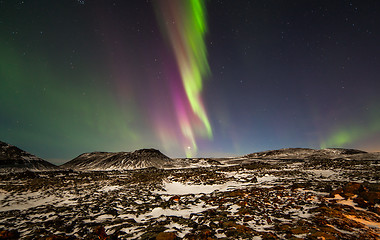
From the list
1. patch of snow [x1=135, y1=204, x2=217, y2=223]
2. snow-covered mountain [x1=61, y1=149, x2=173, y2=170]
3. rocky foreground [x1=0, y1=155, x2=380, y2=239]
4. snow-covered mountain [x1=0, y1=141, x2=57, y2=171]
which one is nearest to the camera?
rocky foreground [x1=0, y1=155, x2=380, y2=239]

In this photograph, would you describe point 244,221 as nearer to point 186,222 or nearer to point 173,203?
point 186,222

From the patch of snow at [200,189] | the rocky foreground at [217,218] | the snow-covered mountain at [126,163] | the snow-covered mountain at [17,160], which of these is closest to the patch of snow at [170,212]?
the rocky foreground at [217,218]

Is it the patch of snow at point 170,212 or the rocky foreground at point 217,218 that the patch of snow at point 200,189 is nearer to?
the rocky foreground at point 217,218

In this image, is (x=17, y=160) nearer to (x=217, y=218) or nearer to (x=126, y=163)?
(x=126, y=163)

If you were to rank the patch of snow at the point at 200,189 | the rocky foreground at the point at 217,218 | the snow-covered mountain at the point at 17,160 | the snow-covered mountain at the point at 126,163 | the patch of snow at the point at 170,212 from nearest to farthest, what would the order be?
the rocky foreground at the point at 217,218 → the patch of snow at the point at 170,212 → the patch of snow at the point at 200,189 → the snow-covered mountain at the point at 17,160 → the snow-covered mountain at the point at 126,163

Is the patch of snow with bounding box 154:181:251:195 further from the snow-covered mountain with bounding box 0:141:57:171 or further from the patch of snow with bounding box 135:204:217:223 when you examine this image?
the snow-covered mountain with bounding box 0:141:57:171

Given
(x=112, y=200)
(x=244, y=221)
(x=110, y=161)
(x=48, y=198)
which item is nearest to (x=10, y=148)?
(x=110, y=161)

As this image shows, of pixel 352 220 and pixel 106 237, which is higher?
pixel 352 220

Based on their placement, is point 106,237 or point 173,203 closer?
point 106,237

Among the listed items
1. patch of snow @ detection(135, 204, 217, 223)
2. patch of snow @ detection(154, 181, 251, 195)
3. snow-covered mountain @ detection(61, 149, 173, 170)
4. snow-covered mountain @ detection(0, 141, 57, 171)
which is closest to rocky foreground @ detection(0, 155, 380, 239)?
patch of snow @ detection(135, 204, 217, 223)

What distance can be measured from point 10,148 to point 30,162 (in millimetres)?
9495

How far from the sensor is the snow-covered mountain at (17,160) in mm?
38000

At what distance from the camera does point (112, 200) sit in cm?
1120

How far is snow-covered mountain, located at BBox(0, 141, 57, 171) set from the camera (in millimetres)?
38000
